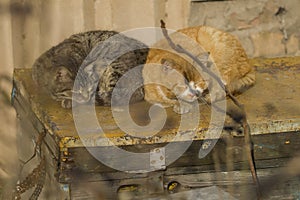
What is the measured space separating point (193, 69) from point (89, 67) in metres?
0.53

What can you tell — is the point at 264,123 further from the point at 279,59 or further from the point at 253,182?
the point at 279,59

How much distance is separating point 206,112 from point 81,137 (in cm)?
61

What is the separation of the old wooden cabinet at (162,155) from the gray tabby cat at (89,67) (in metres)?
0.16

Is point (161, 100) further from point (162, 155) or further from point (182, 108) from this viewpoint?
point (162, 155)

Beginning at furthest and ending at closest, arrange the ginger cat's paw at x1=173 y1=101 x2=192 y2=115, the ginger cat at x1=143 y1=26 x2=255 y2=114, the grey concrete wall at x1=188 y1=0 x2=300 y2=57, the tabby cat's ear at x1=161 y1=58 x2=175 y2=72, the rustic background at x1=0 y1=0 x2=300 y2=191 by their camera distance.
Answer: the grey concrete wall at x1=188 y1=0 x2=300 y2=57, the rustic background at x1=0 y1=0 x2=300 y2=191, the tabby cat's ear at x1=161 y1=58 x2=175 y2=72, the ginger cat at x1=143 y1=26 x2=255 y2=114, the ginger cat's paw at x1=173 y1=101 x2=192 y2=115

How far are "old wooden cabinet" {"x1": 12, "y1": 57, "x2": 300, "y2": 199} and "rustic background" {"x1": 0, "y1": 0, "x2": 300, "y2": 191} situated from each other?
1048mm

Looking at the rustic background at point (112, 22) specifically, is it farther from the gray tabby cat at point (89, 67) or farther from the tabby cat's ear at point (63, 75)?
the tabby cat's ear at point (63, 75)

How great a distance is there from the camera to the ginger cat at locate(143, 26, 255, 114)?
10.7 feet

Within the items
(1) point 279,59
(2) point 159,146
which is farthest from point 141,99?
(1) point 279,59

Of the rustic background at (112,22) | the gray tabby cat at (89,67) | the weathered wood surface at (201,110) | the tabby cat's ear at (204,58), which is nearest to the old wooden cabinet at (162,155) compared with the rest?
the weathered wood surface at (201,110)

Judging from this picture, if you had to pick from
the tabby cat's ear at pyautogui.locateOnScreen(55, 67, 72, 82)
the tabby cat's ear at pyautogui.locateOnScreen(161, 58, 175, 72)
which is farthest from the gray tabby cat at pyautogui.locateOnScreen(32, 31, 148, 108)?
the tabby cat's ear at pyautogui.locateOnScreen(161, 58, 175, 72)

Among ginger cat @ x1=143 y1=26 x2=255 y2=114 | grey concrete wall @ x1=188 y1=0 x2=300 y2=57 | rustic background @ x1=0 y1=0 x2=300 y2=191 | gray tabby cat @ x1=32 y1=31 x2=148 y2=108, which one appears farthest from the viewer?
grey concrete wall @ x1=188 y1=0 x2=300 y2=57

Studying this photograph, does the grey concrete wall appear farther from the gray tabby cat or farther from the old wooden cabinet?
the old wooden cabinet

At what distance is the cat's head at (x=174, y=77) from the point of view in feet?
10.9
